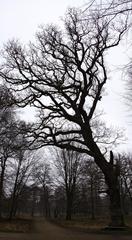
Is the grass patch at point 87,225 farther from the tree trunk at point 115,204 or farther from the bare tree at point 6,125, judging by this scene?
the bare tree at point 6,125

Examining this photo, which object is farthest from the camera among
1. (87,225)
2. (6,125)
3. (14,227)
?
(87,225)

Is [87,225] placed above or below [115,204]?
below

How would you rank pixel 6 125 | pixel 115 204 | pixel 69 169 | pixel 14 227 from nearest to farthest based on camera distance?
pixel 115 204
pixel 14 227
pixel 6 125
pixel 69 169

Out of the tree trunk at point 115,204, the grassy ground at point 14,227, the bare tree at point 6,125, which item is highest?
the bare tree at point 6,125

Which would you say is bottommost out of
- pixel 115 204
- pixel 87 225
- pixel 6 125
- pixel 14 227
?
pixel 14 227

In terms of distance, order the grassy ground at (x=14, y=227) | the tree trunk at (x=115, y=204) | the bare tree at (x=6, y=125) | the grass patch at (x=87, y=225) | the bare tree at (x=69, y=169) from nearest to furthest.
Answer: the tree trunk at (x=115, y=204), the grass patch at (x=87, y=225), the grassy ground at (x=14, y=227), the bare tree at (x=6, y=125), the bare tree at (x=69, y=169)

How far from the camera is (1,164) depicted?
1480 inches

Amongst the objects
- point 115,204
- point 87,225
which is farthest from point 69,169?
point 115,204

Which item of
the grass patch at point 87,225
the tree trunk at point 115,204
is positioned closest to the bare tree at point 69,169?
the grass patch at point 87,225

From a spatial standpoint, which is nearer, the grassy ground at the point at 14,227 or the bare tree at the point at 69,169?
the grassy ground at the point at 14,227

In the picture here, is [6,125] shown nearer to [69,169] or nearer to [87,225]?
[87,225]

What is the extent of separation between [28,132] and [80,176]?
1153 inches

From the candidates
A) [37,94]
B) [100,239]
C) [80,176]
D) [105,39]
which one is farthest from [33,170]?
[100,239]

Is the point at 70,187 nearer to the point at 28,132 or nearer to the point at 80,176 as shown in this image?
the point at 80,176
